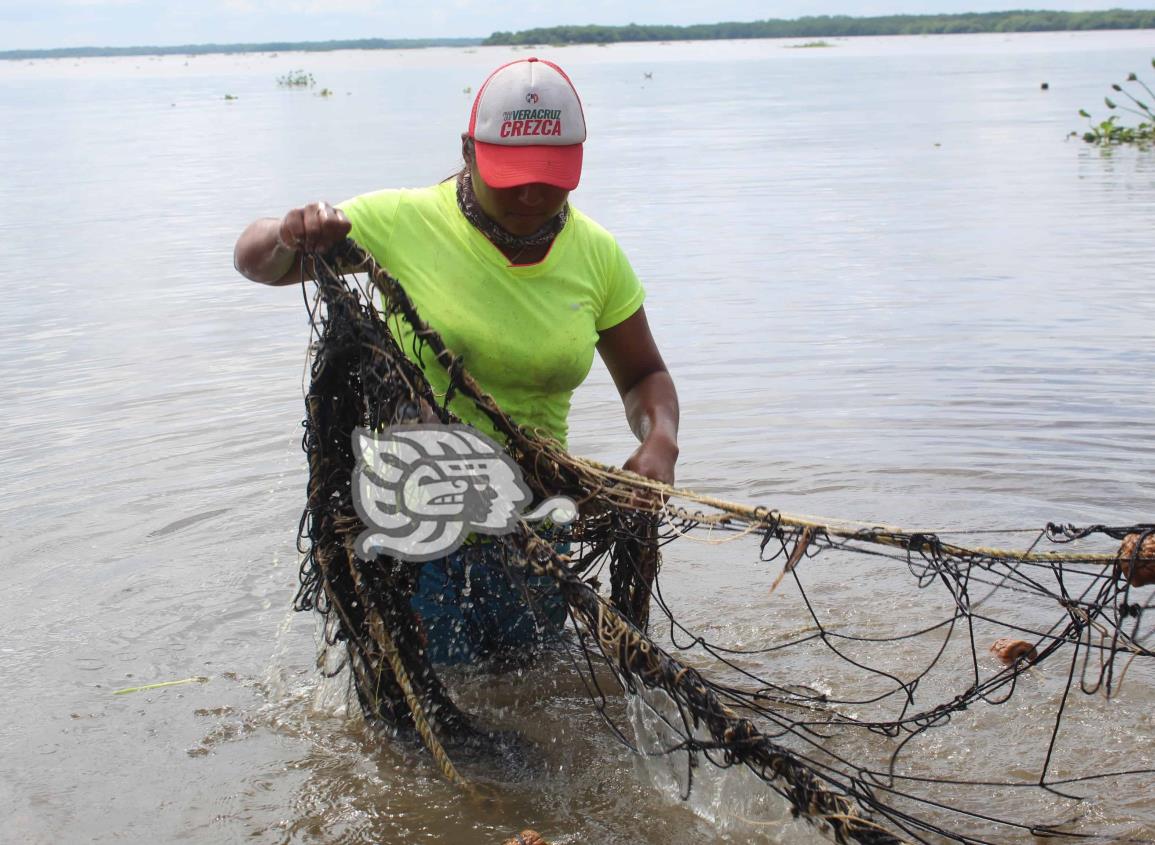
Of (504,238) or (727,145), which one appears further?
(727,145)

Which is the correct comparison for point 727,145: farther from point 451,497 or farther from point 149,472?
point 451,497

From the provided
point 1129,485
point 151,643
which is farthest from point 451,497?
point 1129,485

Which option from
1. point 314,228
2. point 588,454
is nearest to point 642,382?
point 314,228

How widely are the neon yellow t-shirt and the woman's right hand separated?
0.23m

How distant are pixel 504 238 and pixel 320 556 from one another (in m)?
1.03

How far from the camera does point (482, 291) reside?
3424 mm

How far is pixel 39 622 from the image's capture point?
5035 millimetres

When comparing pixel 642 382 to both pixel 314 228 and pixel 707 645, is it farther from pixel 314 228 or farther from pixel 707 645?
pixel 314 228

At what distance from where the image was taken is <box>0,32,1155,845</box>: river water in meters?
3.81

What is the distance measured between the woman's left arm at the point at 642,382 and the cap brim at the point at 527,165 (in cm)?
71

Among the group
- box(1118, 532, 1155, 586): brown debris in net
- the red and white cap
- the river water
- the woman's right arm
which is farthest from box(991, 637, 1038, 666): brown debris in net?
the woman's right arm

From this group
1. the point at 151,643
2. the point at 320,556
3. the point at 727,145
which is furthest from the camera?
the point at 727,145

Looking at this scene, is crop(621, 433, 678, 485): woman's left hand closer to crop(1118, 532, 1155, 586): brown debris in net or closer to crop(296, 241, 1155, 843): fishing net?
crop(296, 241, 1155, 843): fishing net

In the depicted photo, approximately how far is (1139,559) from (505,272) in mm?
1767
